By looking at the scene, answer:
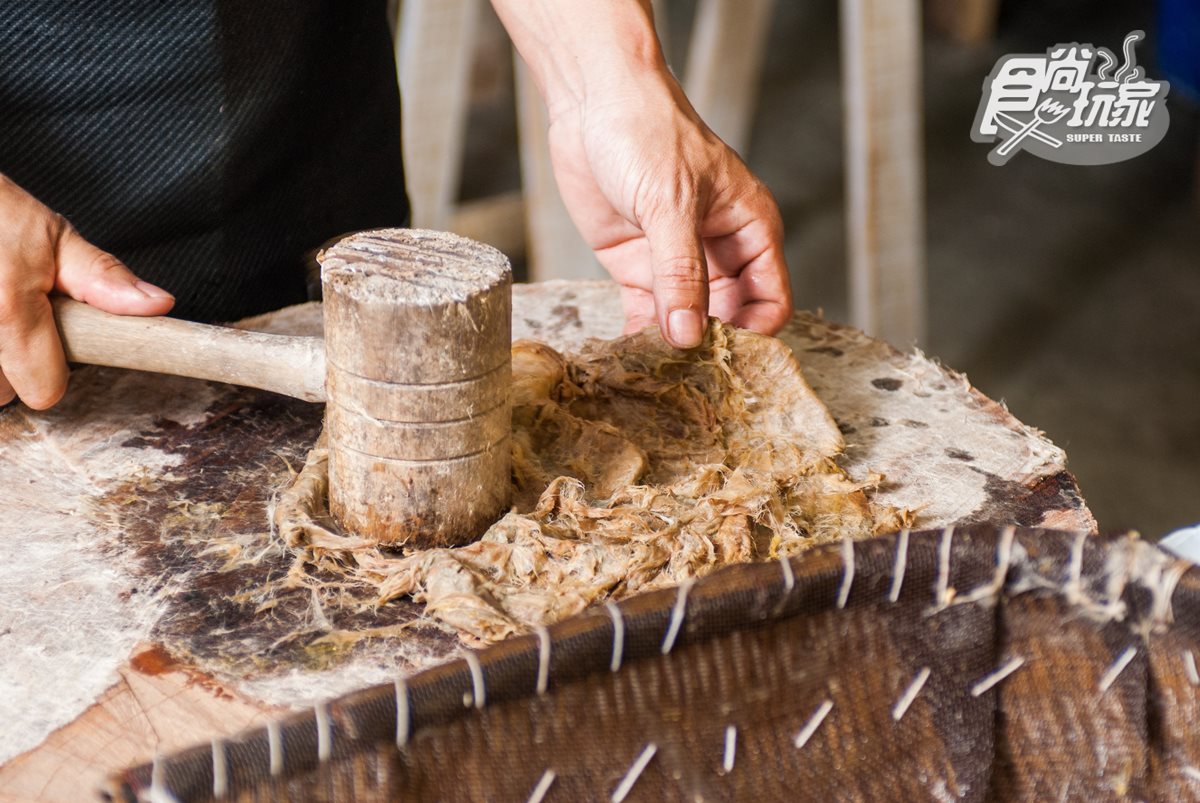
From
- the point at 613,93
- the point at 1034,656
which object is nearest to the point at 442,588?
the point at 1034,656

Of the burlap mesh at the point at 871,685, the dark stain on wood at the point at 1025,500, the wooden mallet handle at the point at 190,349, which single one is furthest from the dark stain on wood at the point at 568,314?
the burlap mesh at the point at 871,685

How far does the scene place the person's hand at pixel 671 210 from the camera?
1.54m

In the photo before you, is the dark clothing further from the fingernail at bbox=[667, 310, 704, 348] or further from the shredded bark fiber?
the fingernail at bbox=[667, 310, 704, 348]

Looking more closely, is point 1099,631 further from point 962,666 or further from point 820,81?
point 820,81

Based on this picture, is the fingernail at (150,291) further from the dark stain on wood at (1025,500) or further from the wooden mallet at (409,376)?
the dark stain on wood at (1025,500)

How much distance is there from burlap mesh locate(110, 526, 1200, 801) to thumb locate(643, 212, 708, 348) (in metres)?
0.45

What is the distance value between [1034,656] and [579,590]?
453 millimetres

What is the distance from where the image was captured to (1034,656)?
1190mm

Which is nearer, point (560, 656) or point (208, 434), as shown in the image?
point (560, 656)

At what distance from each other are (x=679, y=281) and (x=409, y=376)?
0.43 metres

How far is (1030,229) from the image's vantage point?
16.5 feet

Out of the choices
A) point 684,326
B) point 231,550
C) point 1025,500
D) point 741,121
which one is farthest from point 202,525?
point 741,121

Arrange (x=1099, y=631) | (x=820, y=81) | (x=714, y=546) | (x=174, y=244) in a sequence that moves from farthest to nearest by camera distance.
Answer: (x=820, y=81) → (x=174, y=244) → (x=714, y=546) → (x=1099, y=631)
